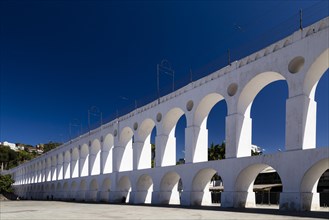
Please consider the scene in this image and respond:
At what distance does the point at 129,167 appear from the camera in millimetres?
36031

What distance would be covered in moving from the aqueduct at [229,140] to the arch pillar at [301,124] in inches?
1.9

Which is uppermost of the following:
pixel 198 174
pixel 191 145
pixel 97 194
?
pixel 191 145

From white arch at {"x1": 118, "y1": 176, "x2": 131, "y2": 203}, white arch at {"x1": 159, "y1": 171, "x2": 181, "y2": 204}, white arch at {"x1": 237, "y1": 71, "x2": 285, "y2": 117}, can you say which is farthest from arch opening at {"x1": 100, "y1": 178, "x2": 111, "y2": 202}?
white arch at {"x1": 237, "y1": 71, "x2": 285, "y2": 117}

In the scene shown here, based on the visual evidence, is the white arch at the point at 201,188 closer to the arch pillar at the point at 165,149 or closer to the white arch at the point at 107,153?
the arch pillar at the point at 165,149

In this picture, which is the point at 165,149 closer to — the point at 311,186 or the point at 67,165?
the point at 311,186

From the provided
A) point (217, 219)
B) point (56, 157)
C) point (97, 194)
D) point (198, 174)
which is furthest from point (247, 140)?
point (56, 157)

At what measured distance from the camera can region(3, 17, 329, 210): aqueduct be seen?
17.3 m

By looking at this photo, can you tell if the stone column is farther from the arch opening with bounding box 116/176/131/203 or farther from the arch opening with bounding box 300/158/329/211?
the arch opening with bounding box 300/158/329/211

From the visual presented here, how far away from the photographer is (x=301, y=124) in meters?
17.7

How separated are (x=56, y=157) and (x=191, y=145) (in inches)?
1450

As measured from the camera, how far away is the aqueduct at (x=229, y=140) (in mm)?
17328

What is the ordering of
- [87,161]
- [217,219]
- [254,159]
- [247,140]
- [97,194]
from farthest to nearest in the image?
[87,161], [97,194], [247,140], [254,159], [217,219]

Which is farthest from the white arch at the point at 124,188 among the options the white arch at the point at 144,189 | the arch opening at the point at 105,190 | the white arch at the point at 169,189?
the white arch at the point at 169,189

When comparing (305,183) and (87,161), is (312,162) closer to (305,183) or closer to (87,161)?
(305,183)
